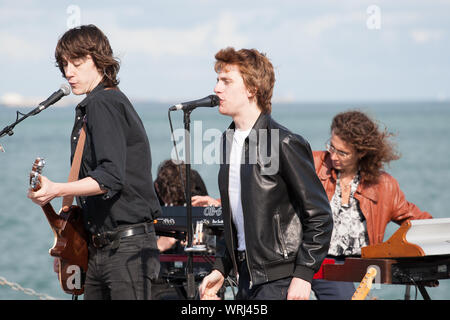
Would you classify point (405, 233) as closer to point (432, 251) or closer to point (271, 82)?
point (432, 251)

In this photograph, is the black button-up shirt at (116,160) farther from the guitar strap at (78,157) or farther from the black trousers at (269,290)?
the black trousers at (269,290)

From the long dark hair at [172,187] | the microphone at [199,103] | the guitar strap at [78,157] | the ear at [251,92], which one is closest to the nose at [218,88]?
the microphone at [199,103]

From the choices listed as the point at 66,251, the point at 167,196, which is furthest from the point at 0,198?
the point at 66,251

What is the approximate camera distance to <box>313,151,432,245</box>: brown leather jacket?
226 inches

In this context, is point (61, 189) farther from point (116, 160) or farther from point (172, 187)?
point (172, 187)

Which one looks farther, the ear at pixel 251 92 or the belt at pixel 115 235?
the belt at pixel 115 235

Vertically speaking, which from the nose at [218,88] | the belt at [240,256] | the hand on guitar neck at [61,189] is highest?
the nose at [218,88]

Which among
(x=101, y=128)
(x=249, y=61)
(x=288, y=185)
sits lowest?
(x=288, y=185)

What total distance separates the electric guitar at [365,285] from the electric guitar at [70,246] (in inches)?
55.3

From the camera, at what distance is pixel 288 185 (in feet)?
12.6

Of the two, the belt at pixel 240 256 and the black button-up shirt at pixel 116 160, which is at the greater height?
the black button-up shirt at pixel 116 160

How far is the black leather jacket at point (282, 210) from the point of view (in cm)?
378

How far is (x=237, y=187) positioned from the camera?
3.96 m

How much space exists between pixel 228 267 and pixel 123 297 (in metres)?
0.54
